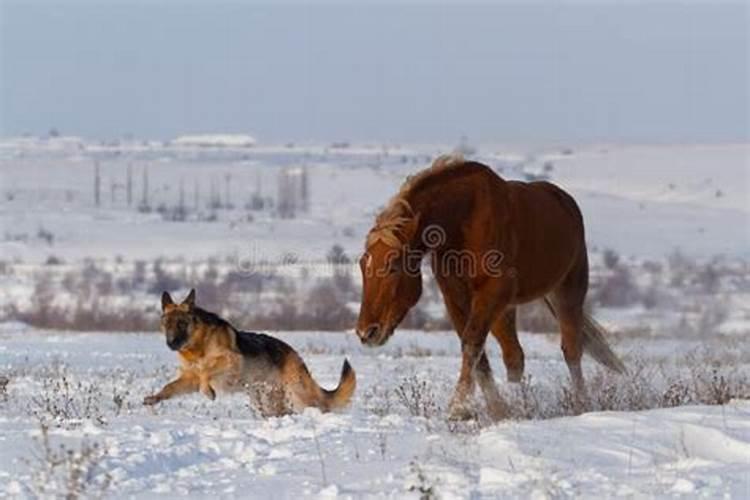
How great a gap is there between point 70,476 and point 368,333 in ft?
14.2

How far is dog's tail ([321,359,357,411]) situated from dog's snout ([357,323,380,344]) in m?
0.74

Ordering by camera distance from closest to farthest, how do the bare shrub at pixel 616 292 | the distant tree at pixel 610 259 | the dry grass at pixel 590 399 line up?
the dry grass at pixel 590 399, the bare shrub at pixel 616 292, the distant tree at pixel 610 259

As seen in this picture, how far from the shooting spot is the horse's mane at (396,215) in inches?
454

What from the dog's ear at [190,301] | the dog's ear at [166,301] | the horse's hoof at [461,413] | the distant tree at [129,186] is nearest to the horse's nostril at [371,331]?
the horse's hoof at [461,413]

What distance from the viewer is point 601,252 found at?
61.8m

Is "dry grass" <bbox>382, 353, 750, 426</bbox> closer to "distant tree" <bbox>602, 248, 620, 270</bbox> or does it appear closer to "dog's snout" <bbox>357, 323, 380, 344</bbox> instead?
"dog's snout" <bbox>357, 323, 380, 344</bbox>

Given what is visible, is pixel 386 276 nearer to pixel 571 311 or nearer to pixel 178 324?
pixel 178 324

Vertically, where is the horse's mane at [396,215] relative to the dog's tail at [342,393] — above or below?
above

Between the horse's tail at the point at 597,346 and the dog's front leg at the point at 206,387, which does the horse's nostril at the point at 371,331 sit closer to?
the dog's front leg at the point at 206,387

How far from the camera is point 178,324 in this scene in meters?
13.0

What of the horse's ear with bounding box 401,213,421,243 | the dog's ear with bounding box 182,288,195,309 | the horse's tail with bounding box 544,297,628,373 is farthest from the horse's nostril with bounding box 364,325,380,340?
the horse's tail with bounding box 544,297,628,373

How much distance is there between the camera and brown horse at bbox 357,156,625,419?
11547 millimetres

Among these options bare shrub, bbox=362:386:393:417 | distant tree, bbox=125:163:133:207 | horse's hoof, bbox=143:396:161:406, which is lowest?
distant tree, bbox=125:163:133:207

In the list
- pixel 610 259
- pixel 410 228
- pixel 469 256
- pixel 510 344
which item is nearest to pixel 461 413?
pixel 410 228
